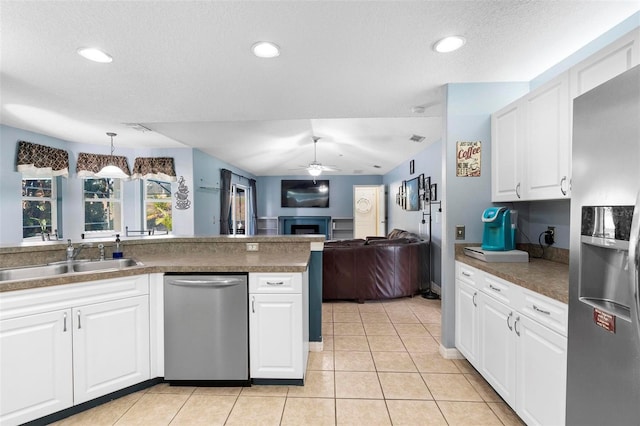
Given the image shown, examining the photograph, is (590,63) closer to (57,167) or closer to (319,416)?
(319,416)

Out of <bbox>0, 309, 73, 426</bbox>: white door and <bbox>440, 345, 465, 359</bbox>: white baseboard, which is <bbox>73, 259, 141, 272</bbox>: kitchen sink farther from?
<bbox>440, 345, 465, 359</bbox>: white baseboard

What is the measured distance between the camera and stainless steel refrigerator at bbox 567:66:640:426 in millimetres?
941

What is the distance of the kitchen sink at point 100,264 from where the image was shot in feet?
7.32

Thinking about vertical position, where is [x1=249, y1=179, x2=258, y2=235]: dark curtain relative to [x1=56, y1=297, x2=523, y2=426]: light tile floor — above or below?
above

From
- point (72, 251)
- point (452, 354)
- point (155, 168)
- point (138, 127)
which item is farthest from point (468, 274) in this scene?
point (155, 168)

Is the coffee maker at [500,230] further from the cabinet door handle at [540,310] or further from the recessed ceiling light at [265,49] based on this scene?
the recessed ceiling light at [265,49]

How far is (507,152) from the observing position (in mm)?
2223

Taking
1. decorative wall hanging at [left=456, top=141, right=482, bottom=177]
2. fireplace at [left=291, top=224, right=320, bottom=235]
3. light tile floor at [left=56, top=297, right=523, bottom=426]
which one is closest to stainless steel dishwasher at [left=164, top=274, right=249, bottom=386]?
light tile floor at [left=56, top=297, right=523, bottom=426]

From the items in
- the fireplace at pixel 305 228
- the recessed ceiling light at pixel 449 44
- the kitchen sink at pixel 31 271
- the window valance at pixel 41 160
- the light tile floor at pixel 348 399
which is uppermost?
the recessed ceiling light at pixel 449 44

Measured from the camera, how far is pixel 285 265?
6.62 feet

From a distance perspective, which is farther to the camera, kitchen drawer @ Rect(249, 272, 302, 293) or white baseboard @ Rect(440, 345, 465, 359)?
white baseboard @ Rect(440, 345, 465, 359)

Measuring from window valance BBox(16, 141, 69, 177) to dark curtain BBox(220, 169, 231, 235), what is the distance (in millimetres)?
2456

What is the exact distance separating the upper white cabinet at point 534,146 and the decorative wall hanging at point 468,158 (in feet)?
0.37

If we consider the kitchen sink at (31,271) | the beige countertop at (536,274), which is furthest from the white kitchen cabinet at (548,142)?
the kitchen sink at (31,271)
